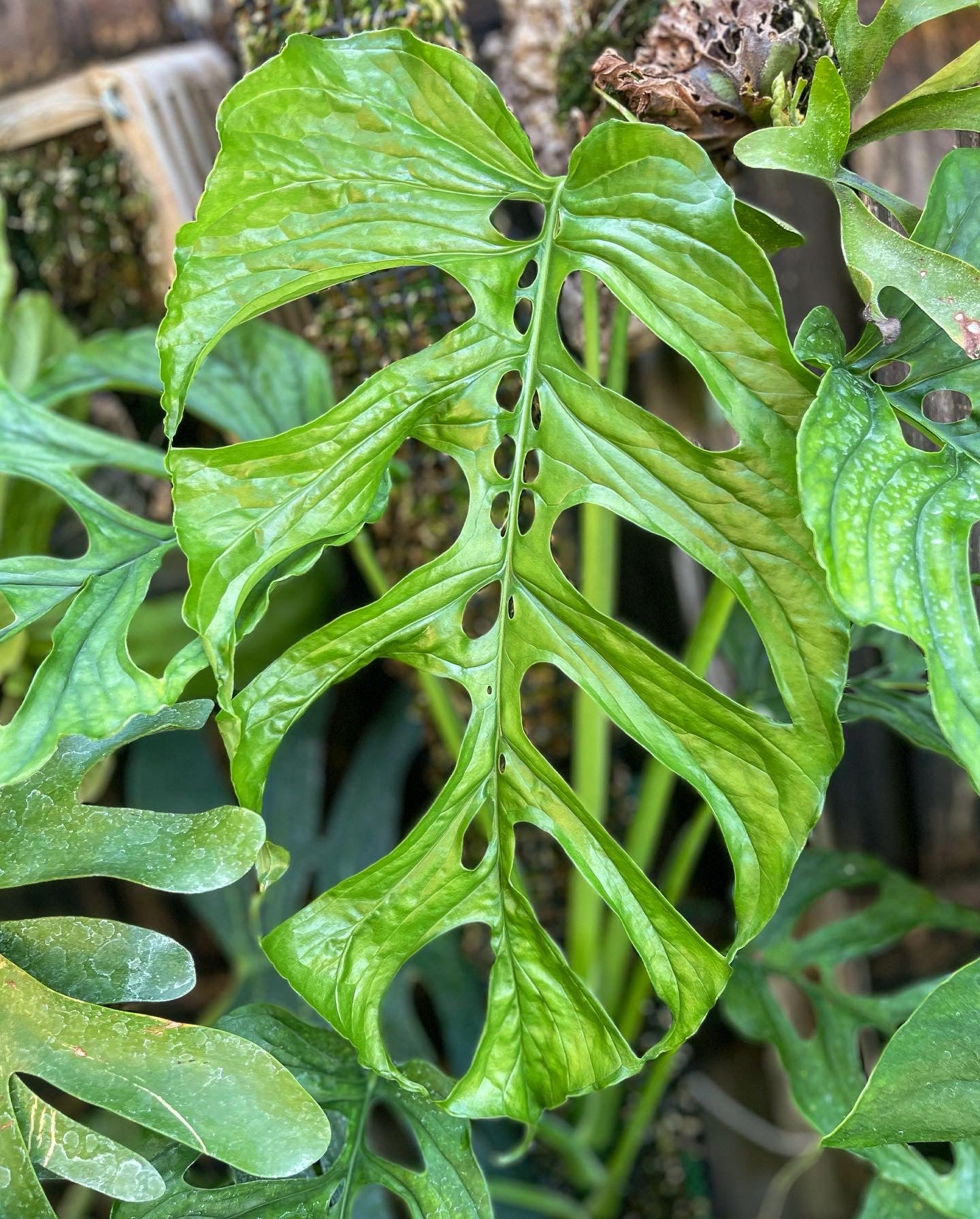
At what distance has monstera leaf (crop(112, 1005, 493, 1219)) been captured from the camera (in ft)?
1.88

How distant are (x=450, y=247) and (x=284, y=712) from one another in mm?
291

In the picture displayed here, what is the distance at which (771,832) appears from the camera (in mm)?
509

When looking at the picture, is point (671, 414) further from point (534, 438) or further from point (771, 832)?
point (771, 832)

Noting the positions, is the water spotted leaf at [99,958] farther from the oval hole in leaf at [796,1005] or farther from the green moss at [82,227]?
the oval hole in leaf at [796,1005]

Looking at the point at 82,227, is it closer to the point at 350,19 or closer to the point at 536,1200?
the point at 350,19

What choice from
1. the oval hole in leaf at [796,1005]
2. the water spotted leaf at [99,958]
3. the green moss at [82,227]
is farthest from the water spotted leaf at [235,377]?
the oval hole in leaf at [796,1005]

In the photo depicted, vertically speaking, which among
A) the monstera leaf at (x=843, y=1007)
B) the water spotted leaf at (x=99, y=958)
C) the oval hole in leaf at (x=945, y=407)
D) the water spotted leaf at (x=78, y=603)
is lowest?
the monstera leaf at (x=843, y=1007)

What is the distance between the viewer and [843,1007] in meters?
0.86

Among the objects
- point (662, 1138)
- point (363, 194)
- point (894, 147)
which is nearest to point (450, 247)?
point (363, 194)

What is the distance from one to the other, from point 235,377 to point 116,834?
1.60 feet

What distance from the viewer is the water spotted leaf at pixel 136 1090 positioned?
52cm

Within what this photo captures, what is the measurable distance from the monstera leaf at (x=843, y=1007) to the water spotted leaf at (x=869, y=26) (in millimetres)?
669

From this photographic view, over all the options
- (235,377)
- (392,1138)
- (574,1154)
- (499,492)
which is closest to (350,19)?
(235,377)

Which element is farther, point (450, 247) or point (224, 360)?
point (224, 360)
